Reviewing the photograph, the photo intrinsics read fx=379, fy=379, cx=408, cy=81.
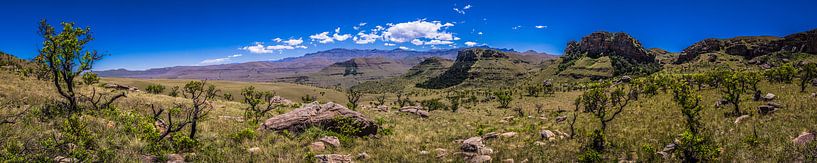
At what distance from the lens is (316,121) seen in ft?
80.7

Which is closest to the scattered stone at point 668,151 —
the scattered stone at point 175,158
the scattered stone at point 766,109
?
the scattered stone at point 766,109

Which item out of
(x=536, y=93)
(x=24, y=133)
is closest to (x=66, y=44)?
(x=24, y=133)

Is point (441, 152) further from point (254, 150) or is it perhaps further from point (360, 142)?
point (254, 150)

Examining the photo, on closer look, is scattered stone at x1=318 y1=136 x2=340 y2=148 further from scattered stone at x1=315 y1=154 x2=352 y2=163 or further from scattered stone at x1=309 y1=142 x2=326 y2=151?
scattered stone at x1=315 y1=154 x2=352 y2=163

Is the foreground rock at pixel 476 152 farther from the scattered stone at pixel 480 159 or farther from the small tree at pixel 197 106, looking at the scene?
the small tree at pixel 197 106

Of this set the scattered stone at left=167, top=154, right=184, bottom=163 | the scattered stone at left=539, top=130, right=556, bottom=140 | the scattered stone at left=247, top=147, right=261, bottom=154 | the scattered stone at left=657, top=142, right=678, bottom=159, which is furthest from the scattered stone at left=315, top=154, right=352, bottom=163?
the scattered stone at left=657, top=142, right=678, bottom=159

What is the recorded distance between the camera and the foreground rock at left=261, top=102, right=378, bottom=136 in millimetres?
23688

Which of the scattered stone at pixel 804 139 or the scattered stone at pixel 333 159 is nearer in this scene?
the scattered stone at pixel 804 139

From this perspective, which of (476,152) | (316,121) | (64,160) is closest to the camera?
(64,160)

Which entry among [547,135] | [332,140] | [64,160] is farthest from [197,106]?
[547,135]

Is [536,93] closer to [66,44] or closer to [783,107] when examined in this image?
[783,107]

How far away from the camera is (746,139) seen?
16797mm

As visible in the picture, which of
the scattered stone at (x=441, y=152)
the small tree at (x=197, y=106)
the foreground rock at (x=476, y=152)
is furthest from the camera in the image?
the scattered stone at (x=441, y=152)

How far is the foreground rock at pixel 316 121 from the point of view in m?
23.7
